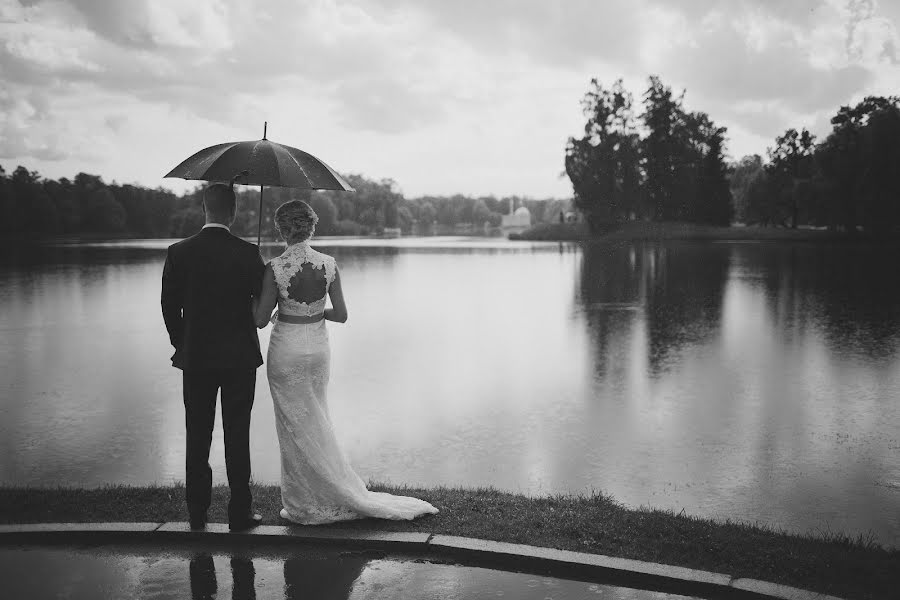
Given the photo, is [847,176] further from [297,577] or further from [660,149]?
[297,577]

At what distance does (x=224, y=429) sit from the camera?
5.81 metres

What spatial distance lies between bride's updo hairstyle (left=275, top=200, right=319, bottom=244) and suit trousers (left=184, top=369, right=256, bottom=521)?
1.05 m

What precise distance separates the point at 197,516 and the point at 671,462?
17.1ft

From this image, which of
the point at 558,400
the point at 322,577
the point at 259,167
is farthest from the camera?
the point at 558,400

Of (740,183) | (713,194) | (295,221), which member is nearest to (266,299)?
(295,221)

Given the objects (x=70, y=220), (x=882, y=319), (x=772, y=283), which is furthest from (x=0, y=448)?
(x=70, y=220)

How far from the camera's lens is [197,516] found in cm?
580

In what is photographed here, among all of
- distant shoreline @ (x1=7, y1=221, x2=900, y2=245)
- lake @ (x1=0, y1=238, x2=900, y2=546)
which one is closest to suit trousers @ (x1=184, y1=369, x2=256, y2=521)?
lake @ (x1=0, y1=238, x2=900, y2=546)

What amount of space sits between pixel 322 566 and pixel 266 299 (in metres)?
1.91

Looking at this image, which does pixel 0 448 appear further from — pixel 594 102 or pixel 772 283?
pixel 594 102

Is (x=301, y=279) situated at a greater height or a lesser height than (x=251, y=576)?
greater

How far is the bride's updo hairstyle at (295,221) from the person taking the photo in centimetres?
598

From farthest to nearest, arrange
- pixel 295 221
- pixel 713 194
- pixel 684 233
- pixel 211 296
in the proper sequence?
1. pixel 713 194
2. pixel 684 233
3. pixel 295 221
4. pixel 211 296

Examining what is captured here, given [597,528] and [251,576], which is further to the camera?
[597,528]
